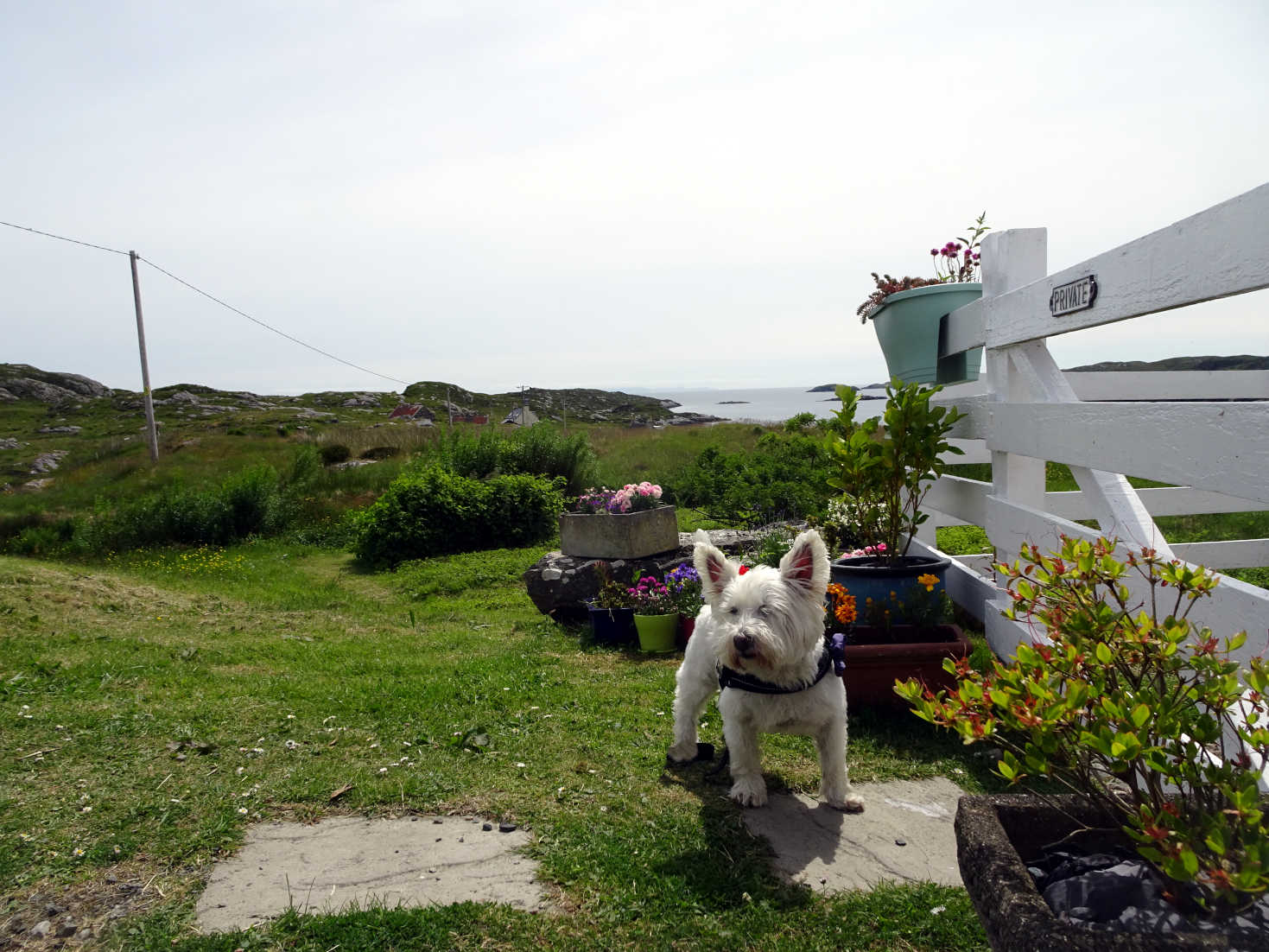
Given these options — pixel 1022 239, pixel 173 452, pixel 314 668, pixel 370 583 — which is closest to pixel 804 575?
pixel 1022 239

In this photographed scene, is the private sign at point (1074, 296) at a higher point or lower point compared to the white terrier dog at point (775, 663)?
higher

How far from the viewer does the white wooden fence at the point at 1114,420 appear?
2.66 m

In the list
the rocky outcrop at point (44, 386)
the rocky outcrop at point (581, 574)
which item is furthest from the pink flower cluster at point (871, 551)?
the rocky outcrop at point (44, 386)

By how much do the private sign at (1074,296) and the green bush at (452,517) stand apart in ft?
38.6

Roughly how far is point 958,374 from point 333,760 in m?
4.83

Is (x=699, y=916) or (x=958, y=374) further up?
(x=958, y=374)

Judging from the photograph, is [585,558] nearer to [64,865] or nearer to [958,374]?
[958,374]

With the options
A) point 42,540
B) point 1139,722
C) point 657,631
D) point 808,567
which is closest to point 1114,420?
point 808,567

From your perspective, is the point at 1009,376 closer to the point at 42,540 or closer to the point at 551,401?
the point at 42,540

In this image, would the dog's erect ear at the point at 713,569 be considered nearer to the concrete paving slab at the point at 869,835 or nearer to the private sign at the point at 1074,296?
the concrete paving slab at the point at 869,835

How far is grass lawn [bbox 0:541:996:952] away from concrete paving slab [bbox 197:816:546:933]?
0.10 m

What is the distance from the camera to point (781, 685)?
3.81 meters

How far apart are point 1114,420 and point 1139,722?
2.12 meters

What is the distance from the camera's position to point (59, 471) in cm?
2956
